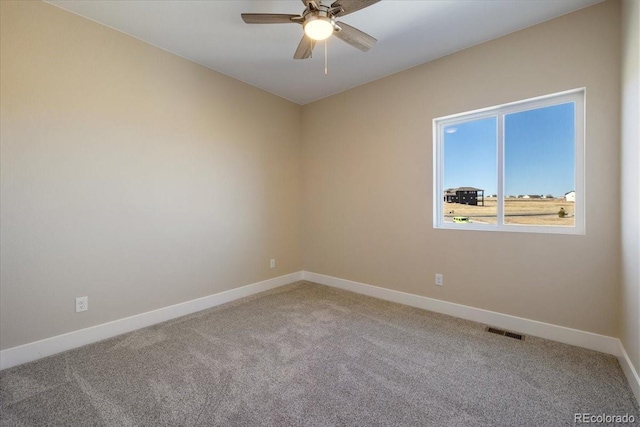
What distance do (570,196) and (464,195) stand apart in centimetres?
84

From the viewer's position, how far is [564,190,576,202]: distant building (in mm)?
2334

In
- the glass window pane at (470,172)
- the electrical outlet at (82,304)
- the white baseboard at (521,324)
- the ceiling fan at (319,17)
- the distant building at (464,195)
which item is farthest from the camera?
the distant building at (464,195)

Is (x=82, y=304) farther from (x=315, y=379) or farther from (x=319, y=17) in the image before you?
(x=319, y=17)

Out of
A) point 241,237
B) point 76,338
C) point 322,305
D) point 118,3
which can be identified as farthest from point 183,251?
point 118,3

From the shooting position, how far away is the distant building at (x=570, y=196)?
2.33 metres

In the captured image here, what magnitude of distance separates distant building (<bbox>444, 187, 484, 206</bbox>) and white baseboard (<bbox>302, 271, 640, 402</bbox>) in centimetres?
108

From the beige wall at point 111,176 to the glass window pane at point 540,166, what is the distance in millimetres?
2883

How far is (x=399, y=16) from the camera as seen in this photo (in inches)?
89.4

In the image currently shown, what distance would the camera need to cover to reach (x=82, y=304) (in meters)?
2.29

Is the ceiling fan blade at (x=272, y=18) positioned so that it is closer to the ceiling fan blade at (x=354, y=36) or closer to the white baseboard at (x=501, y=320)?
the ceiling fan blade at (x=354, y=36)

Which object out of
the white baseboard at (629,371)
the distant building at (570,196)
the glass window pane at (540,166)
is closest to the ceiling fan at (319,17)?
the glass window pane at (540,166)

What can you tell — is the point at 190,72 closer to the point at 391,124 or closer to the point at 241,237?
the point at 241,237
